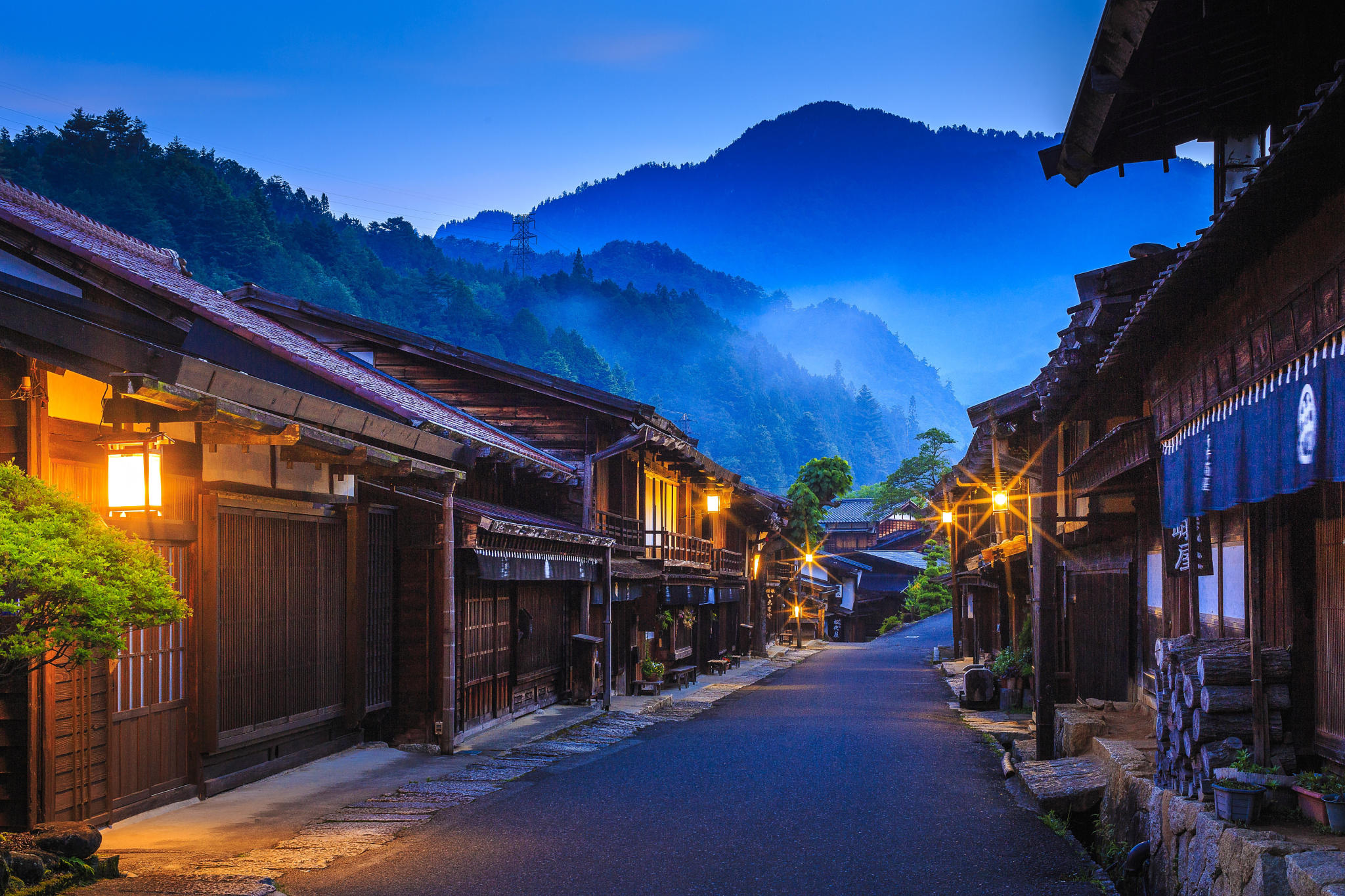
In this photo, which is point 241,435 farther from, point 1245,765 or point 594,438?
point 594,438

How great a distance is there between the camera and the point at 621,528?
27219 millimetres

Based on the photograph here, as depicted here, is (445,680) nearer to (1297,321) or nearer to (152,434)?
(152,434)

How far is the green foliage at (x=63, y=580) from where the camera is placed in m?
6.54

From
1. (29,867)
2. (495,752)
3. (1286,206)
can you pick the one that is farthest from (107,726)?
(1286,206)

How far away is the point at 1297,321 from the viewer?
281 inches

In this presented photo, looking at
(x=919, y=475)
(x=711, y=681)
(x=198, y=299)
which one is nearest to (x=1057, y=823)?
(x=198, y=299)

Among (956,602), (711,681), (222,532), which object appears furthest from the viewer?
(956,602)

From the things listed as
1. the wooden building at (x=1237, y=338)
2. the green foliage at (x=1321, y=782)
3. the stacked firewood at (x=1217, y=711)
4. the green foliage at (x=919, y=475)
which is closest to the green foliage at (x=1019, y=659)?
the wooden building at (x=1237, y=338)

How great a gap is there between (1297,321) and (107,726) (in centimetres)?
1003

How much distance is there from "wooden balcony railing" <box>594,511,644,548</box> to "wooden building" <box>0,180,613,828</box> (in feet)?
17.2

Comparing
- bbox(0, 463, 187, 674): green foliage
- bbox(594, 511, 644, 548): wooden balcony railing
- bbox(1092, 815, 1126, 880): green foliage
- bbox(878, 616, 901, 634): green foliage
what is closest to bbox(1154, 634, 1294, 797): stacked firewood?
bbox(1092, 815, 1126, 880): green foliage

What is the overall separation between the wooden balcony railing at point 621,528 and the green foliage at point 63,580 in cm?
A: 1741

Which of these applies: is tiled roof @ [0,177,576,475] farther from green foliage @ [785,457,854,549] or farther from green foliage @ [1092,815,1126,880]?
green foliage @ [785,457,854,549]

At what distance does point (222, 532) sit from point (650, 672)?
18.1m
